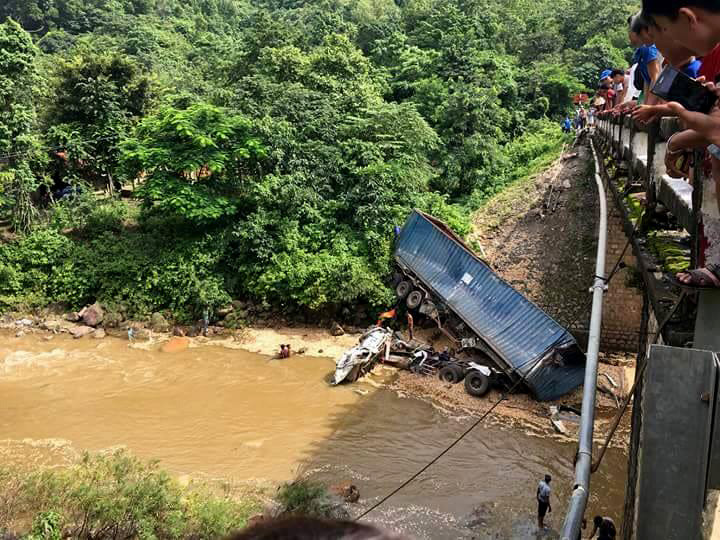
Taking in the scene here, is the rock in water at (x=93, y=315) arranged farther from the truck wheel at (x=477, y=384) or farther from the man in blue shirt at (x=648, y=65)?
the man in blue shirt at (x=648, y=65)

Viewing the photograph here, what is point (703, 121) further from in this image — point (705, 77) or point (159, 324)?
point (159, 324)

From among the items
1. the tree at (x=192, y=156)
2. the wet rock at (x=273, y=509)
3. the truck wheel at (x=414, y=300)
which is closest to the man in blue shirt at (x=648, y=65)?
the wet rock at (x=273, y=509)

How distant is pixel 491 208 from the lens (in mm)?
21375

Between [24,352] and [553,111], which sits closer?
[24,352]

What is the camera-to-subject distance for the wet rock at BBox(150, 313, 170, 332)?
1758 centimetres

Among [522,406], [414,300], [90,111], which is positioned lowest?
[522,406]

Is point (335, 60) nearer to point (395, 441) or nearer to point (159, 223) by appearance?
point (159, 223)

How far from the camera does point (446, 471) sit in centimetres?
1100

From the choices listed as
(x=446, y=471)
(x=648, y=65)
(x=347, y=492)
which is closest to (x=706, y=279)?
(x=648, y=65)

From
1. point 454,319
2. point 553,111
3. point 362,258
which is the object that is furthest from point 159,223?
point 553,111

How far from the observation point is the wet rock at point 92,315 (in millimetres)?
17562

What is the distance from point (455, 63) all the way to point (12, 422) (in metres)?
27.0

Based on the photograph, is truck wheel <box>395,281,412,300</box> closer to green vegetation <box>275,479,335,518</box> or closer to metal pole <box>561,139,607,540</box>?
green vegetation <box>275,479,335,518</box>

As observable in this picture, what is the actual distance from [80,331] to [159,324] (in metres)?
2.43
